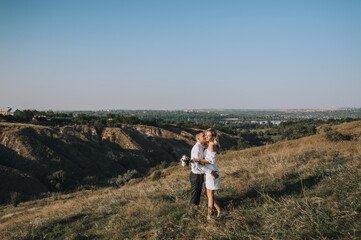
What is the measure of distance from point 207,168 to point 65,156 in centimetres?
4076

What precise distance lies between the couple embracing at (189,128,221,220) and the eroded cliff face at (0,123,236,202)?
2740cm

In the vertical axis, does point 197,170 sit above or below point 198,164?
below

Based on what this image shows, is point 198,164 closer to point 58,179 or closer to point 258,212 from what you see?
point 258,212

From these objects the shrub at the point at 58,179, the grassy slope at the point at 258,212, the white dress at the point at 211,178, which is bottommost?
the shrub at the point at 58,179

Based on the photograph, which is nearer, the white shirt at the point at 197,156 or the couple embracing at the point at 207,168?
the couple embracing at the point at 207,168

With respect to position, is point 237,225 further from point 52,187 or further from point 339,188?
point 52,187

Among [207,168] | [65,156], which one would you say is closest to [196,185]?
[207,168]

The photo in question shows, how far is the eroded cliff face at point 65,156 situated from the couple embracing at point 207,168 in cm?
2740

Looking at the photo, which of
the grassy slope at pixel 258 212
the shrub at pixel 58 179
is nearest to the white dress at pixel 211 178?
the grassy slope at pixel 258 212

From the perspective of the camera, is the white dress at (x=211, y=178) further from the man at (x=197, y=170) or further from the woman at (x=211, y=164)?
the man at (x=197, y=170)

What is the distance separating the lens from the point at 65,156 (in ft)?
129

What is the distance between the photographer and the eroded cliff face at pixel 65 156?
29202 millimetres

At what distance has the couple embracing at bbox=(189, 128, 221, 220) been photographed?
4.59m

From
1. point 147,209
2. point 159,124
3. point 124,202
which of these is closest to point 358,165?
point 147,209
